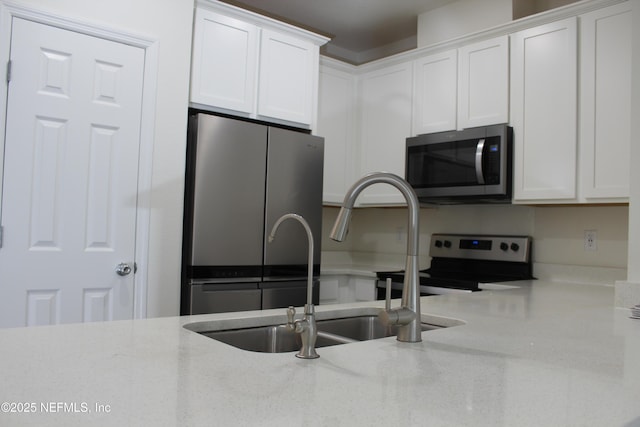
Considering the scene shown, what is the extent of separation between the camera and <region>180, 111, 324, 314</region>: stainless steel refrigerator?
2760 millimetres

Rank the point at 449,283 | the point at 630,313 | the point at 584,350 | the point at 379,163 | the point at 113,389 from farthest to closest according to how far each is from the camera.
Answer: the point at 379,163 → the point at 449,283 → the point at 630,313 → the point at 584,350 → the point at 113,389

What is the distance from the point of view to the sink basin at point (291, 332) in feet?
4.64

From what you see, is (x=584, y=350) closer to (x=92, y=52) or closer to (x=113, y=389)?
(x=113, y=389)

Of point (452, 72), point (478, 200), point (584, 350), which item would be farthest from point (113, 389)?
point (452, 72)

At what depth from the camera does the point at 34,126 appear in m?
2.36

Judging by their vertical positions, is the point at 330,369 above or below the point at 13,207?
below

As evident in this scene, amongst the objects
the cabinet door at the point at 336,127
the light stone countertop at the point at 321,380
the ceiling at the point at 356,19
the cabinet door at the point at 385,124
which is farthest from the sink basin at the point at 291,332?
the ceiling at the point at 356,19

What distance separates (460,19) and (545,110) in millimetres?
1036

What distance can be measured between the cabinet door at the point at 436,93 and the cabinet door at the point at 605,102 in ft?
2.65

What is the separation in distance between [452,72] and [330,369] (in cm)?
287

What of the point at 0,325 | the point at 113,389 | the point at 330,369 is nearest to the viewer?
the point at 113,389

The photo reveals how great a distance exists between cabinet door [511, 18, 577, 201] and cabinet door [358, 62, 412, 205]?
0.84 metres

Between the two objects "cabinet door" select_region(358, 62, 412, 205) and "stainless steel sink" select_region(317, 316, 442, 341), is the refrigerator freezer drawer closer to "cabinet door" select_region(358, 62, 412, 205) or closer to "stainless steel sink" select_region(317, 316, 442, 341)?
"stainless steel sink" select_region(317, 316, 442, 341)

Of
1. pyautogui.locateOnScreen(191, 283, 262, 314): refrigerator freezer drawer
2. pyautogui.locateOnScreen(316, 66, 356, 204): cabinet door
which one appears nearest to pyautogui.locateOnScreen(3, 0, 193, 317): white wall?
pyautogui.locateOnScreen(191, 283, 262, 314): refrigerator freezer drawer
